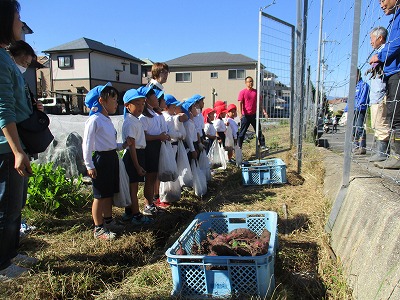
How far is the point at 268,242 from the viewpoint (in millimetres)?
2336

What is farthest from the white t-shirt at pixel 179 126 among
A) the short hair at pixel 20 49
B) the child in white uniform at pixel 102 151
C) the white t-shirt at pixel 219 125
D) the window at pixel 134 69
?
the window at pixel 134 69

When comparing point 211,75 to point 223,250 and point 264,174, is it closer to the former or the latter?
point 264,174

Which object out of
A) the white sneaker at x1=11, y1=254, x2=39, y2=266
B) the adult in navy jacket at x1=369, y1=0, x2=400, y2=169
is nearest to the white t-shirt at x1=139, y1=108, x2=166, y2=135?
the white sneaker at x1=11, y1=254, x2=39, y2=266

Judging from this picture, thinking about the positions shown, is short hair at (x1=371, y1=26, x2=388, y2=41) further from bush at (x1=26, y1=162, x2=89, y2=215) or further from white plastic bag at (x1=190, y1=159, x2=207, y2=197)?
bush at (x1=26, y1=162, x2=89, y2=215)

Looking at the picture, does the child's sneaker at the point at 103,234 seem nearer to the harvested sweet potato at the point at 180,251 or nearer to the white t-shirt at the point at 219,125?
the harvested sweet potato at the point at 180,251

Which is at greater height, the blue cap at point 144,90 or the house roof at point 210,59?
the house roof at point 210,59

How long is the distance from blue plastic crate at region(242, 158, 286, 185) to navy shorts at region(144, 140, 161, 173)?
1.59m

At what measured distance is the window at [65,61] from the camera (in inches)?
1198

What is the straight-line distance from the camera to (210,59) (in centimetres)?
3238

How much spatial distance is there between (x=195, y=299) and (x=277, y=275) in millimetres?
668

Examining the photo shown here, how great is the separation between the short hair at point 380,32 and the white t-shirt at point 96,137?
284cm

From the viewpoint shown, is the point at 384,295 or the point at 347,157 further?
the point at 347,157

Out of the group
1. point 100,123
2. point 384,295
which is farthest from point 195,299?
point 100,123

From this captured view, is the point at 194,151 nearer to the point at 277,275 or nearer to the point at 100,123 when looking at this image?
the point at 100,123
